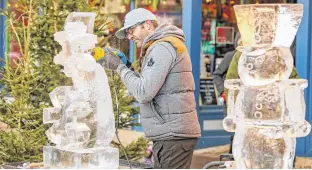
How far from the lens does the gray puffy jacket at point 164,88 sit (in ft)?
15.0

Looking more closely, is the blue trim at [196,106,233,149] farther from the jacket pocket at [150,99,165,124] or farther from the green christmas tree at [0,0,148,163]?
the jacket pocket at [150,99,165,124]

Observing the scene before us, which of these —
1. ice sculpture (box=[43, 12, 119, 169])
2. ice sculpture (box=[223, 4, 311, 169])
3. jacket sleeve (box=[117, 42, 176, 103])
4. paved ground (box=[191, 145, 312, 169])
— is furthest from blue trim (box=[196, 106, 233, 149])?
ice sculpture (box=[223, 4, 311, 169])

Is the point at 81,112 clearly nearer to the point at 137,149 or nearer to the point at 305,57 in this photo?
the point at 137,149

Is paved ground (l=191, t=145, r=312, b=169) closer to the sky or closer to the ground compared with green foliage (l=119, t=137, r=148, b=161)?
closer to the ground

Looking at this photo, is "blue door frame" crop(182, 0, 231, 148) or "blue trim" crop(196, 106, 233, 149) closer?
"blue door frame" crop(182, 0, 231, 148)

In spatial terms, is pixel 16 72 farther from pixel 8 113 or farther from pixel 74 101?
pixel 74 101

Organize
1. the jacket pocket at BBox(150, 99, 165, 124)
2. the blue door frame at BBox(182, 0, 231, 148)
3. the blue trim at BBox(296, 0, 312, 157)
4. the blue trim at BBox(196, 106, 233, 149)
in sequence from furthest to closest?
the blue trim at BBox(196, 106, 233, 149) < the blue door frame at BBox(182, 0, 231, 148) < the blue trim at BBox(296, 0, 312, 157) < the jacket pocket at BBox(150, 99, 165, 124)

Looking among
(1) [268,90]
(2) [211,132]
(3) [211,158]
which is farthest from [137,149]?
(2) [211,132]

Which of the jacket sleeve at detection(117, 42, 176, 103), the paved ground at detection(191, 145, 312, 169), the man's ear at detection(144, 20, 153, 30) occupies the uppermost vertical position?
the man's ear at detection(144, 20, 153, 30)

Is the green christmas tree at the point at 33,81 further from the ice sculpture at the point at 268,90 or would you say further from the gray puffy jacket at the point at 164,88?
the ice sculpture at the point at 268,90

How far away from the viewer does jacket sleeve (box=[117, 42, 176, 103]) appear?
455 cm

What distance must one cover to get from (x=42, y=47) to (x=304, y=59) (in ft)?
11.4

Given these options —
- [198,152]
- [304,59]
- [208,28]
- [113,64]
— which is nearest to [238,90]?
[113,64]

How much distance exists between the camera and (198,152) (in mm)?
10312
